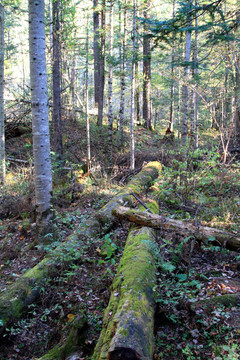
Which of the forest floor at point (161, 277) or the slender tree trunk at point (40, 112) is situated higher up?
the slender tree trunk at point (40, 112)

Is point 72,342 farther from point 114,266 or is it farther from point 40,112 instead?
point 40,112

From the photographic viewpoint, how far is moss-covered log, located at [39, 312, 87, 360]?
2777 millimetres

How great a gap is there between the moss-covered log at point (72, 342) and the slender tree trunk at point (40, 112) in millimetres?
2837

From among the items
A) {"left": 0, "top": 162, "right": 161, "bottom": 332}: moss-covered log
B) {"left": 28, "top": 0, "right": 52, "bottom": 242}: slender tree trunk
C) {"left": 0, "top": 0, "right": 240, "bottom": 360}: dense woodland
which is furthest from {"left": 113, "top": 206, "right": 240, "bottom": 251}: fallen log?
{"left": 28, "top": 0, "right": 52, "bottom": 242}: slender tree trunk

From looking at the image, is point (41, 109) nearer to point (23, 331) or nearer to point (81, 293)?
point (81, 293)

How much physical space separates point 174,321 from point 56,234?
338 centimetres

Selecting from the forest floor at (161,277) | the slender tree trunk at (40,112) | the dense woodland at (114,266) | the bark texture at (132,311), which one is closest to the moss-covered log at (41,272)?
the dense woodland at (114,266)

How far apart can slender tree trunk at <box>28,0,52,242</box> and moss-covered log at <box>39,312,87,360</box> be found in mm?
2837

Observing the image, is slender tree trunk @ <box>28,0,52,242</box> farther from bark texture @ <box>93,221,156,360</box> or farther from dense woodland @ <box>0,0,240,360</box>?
bark texture @ <box>93,221,156,360</box>

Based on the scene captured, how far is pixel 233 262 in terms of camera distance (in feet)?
13.7

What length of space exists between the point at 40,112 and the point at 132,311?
13.6 ft

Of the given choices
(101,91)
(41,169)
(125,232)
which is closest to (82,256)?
(125,232)

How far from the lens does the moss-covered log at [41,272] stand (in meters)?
3.67

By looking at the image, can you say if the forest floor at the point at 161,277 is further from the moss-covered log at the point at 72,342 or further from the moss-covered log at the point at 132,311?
the moss-covered log at the point at 132,311
